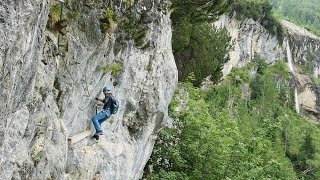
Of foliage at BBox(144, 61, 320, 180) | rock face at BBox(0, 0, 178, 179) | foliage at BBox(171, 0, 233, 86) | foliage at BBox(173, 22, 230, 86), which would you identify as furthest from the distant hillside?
rock face at BBox(0, 0, 178, 179)

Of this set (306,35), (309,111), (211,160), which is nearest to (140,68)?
(211,160)

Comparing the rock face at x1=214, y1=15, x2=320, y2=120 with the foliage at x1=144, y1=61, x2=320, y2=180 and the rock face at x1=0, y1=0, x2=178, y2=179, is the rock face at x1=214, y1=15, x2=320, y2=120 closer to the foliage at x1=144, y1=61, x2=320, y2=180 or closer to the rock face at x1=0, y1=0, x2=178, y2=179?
the foliage at x1=144, y1=61, x2=320, y2=180

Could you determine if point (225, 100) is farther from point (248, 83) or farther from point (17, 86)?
point (17, 86)

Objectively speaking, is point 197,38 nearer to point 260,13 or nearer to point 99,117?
point 99,117

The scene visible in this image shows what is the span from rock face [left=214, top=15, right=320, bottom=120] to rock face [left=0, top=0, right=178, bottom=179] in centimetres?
3282

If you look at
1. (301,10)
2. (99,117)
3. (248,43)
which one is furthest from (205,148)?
(301,10)

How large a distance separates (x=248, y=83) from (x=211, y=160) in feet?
117

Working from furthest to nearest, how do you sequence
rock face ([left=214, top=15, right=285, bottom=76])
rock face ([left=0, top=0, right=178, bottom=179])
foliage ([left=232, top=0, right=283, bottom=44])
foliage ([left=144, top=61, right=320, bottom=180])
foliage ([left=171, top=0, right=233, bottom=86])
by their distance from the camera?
1. foliage ([left=232, top=0, right=283, bottom=44])
2. rock face ([left=214, top=15, right=285, bottom=76])
3. foliage ([left=144, top=61, right=320, bottom=180])
4. foliage ([left=171, top=0, right=233, bottom=86])
5. rock face ([left=0, top=0, right=178, bottom=179])

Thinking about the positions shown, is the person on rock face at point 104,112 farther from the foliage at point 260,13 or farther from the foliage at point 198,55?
the foliage at point 260,13

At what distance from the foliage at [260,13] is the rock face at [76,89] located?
37.7m

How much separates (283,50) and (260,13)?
40.0 feet

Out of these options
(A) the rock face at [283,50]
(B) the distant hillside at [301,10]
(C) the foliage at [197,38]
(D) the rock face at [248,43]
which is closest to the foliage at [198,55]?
(C) the foliage at [197,38]

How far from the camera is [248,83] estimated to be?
5525 centimetres

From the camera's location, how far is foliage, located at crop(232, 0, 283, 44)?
55656mm
